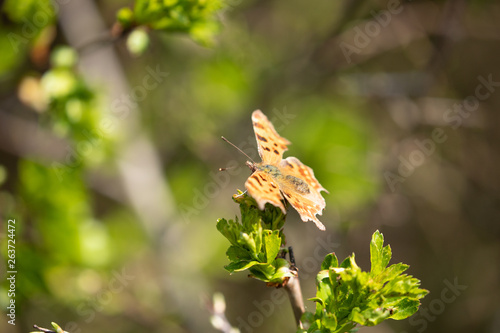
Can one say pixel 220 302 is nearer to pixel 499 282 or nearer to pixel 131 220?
pixel 131 220

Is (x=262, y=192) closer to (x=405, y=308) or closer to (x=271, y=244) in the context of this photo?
(x=271, y=244)

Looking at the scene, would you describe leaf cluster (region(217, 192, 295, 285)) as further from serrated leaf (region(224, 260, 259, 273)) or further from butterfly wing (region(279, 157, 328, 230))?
butterfly wing (region(279, 157, 328, 230))

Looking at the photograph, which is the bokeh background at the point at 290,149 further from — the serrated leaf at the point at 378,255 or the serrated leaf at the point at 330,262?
the serrated leaf at the point at 378,255

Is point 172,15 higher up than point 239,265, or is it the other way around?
point 172,15

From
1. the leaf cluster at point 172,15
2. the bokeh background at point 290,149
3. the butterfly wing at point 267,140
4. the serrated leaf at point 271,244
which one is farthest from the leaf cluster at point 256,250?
the bokeh background at point 290,149

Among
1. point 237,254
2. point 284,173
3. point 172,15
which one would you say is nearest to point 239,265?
point 237,254
